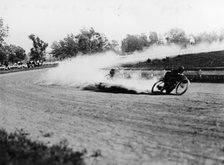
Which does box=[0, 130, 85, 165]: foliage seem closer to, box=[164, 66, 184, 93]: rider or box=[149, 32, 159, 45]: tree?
box=[164, 66, 184, 93]: rider

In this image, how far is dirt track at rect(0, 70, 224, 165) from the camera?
20.1 ft

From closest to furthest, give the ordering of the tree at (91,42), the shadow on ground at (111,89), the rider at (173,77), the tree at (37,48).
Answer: the rider at (173,77), the shadow on ground at (111,89), the tree at (91,42), the tree at (37,48)

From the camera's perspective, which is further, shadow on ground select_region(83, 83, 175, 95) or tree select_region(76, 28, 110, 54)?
tree select_region(76, 28, 110, 54)

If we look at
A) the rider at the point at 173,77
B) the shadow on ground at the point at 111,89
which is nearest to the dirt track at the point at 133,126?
the rider at the point at 173,77

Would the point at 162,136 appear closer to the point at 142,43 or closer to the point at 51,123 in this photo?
the point at 51,123

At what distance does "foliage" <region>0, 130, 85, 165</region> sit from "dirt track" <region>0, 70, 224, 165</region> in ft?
1.22

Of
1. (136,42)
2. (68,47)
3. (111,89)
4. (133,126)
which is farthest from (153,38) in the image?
Result: (133,126)

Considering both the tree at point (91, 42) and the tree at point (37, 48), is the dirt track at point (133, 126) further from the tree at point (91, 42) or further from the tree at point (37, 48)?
the tree at point (37, 48)

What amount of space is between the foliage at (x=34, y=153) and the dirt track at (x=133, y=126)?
0.37m

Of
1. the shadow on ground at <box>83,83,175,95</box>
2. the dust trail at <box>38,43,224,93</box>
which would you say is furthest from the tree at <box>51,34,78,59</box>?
the shadow on ground at <box>83,83,175,95</box>

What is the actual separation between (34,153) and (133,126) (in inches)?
129

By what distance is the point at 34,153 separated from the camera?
243 inches

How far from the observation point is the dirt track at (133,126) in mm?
6135

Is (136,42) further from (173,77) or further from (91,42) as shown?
(173,77)
